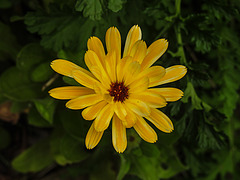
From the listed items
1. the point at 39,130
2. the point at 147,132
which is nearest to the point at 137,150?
the point at 147,132

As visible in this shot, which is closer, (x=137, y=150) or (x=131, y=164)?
(x=137, y=150)

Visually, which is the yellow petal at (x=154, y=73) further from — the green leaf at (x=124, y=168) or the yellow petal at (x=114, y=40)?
the green leaf at (x=124, y=168)

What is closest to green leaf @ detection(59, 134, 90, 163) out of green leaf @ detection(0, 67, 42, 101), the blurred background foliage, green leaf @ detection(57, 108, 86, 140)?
the blurred background foliage

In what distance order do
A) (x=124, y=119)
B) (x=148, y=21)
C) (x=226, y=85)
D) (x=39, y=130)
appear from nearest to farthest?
(x=124, y=119) < (x=148, y=21) < (x=226, y=85) < (x=39, y=130)

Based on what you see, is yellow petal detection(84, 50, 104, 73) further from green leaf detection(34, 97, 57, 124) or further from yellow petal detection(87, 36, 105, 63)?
green leaf detection(34, 97, 57, 124)

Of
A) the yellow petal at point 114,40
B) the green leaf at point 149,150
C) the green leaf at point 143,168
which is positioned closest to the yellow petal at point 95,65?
the yellow petal at point 114,40

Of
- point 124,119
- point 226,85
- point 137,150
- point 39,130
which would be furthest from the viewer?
point 39,130

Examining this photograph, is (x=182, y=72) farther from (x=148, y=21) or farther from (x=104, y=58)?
(x=148, y=21)
